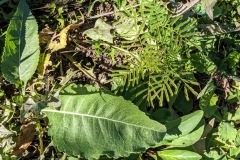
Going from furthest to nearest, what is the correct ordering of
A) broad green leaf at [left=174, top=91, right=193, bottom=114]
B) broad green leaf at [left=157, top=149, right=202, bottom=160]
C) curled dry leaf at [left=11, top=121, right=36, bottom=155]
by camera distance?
broad green leaf at [left=174, top=91, right=193, bottom=114]
broad green leaf at [left=157, top=149, right=202, bottom=160]
curled dry leaf at [left=11, top=121, right=36, bottom=155]

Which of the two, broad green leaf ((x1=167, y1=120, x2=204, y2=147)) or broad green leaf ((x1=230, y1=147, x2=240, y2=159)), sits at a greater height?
broad green leaf ((x1=167, y1=120, x2=204, y2=147))

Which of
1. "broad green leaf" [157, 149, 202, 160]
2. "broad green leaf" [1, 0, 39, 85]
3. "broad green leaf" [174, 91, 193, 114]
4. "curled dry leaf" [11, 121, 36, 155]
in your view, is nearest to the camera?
"broad green leaf" [1, 0, 39, 85]

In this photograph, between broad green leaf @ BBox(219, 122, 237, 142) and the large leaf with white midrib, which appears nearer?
the large leaf with white midrib

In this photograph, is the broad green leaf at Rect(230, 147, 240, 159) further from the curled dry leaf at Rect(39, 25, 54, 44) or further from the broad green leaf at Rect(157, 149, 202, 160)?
the curled dry leaf at Rect(39, 25, 54, 44)

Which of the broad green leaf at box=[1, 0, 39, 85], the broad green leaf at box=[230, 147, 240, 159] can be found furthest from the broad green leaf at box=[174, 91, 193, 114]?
the broad green leaf at box=[1, 0, 39, 85]

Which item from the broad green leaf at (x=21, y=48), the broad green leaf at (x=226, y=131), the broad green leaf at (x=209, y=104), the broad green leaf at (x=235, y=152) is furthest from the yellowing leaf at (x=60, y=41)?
the broad green leaf at (x=235, y=152)

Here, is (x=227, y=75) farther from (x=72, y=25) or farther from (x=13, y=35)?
(x=13, y=35)

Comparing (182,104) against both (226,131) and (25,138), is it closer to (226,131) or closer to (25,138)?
(226,131)

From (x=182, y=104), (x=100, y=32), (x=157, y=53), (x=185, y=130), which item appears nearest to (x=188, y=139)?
(x=185, y=130)
